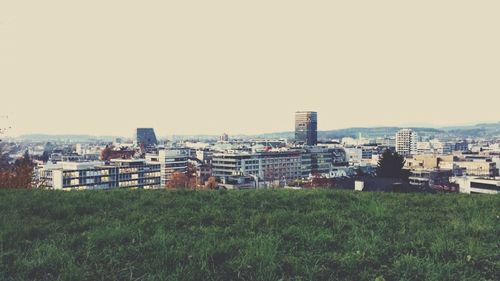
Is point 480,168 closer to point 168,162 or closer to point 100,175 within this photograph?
point 168,162

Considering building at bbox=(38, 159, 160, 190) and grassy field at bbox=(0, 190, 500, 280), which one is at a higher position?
grassy field at bbox=(0, 190, 500, 280)

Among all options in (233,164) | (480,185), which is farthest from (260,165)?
(480,185)

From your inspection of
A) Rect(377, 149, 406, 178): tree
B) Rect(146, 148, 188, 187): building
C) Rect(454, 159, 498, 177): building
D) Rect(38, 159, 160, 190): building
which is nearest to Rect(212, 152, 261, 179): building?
Rect(146, 148, 188, 187): building

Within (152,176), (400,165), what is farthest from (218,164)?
(400,165)

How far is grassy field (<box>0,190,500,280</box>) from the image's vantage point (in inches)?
218

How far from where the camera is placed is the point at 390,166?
2221 inches

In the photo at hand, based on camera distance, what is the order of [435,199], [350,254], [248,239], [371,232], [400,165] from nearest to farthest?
[350,254] < [248,239] < [371,232] < [435,199] < [400,165]

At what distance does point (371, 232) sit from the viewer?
7379 millimetres

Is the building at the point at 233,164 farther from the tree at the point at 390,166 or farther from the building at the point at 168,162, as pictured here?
the tree at the point at 390,166

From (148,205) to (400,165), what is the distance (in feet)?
171

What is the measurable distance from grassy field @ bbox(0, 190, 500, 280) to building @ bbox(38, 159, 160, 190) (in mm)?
89087

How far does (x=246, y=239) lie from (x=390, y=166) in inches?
2087

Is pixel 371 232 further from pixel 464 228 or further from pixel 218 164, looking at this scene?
pixel 218 164

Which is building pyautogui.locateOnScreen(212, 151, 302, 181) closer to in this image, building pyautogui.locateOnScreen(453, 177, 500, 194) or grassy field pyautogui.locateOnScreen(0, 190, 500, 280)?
building pyautogui.locateOnScreen(453, 177, 500, 194)
